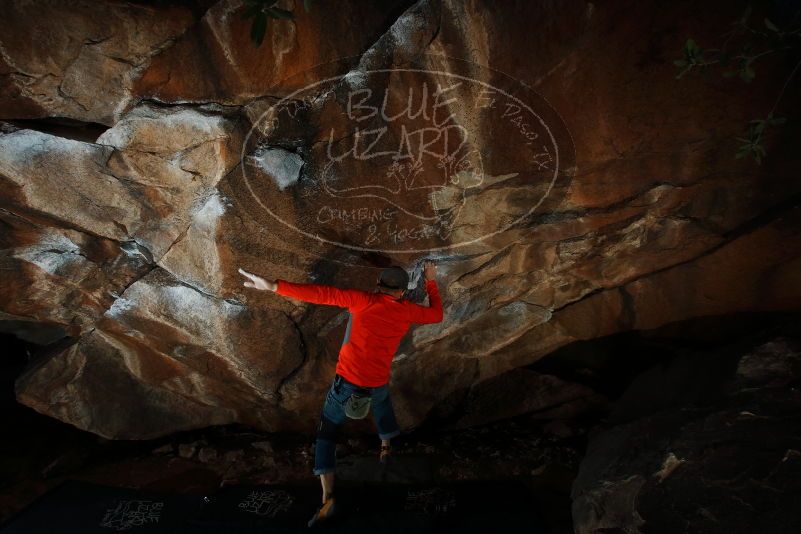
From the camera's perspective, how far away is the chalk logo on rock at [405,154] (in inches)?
118

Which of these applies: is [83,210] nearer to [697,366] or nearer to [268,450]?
[268,450]

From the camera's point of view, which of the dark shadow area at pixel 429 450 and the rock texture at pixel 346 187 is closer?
the rock texture at pixel 346 187

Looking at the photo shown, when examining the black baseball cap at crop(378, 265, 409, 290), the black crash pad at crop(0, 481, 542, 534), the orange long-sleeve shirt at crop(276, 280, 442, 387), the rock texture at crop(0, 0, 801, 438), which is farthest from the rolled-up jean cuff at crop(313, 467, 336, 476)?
the black baseball cap at crop(378, 265, 409, 290)

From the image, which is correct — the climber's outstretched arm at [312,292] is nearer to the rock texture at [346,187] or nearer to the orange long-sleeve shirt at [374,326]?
the orange long-sleeve shirt at [374,326]

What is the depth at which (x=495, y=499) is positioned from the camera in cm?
389

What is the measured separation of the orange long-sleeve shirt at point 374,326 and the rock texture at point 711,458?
1715mm

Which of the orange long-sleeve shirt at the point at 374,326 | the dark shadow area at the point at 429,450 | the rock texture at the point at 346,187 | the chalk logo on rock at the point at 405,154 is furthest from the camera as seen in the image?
the dark shadow area at the point at 429,450

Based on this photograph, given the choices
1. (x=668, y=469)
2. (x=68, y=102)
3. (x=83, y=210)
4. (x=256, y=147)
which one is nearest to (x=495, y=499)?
(x=668, y=469)

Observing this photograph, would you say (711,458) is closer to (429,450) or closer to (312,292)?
(429,450)

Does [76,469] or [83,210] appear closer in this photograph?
[83,210]

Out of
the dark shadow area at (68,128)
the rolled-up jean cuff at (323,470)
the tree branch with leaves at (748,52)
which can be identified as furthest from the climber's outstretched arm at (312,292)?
the tree branch with leaves at (748,52)

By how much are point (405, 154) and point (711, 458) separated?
2.77 meters

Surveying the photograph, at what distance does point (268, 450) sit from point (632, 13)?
179 inches

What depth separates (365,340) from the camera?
323 cm
